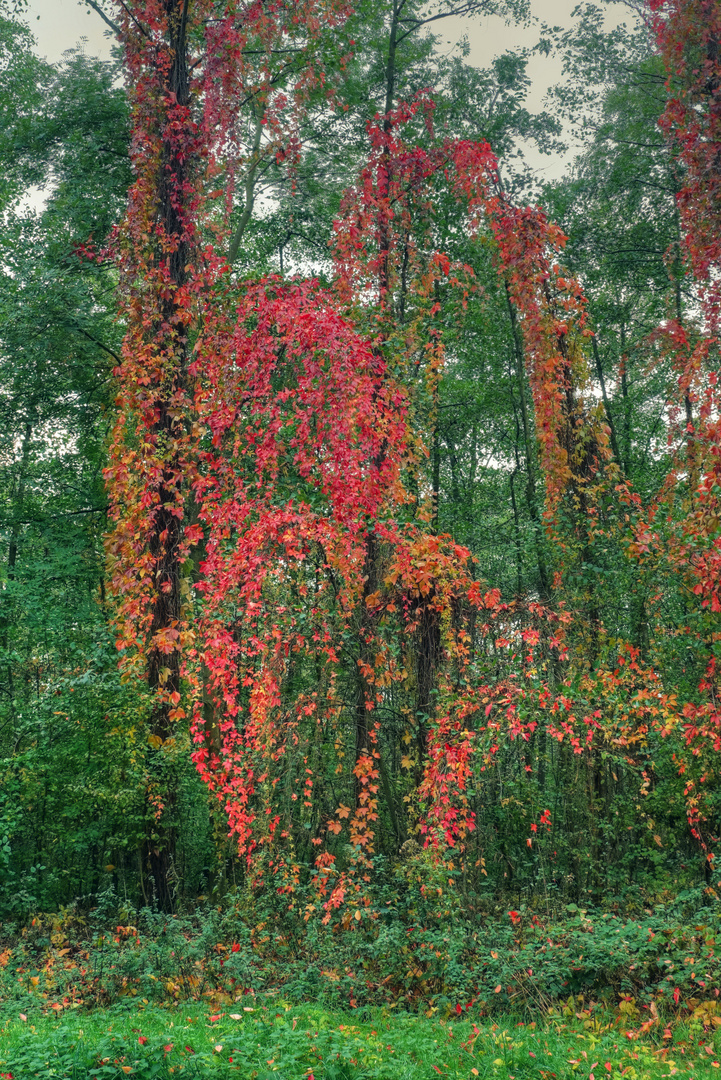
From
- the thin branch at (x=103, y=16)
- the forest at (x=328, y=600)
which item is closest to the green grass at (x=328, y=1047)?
the forest at (x=328, y=600)

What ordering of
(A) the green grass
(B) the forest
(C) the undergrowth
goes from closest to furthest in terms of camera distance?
(A) the green grass → (C) the undergrowth → (B) the forest

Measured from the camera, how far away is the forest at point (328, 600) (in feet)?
19.0

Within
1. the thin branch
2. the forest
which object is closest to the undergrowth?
the forest

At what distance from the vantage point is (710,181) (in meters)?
7.20

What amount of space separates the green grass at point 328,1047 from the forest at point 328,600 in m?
0.04

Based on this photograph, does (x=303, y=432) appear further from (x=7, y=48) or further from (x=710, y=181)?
(x=7, y=48)

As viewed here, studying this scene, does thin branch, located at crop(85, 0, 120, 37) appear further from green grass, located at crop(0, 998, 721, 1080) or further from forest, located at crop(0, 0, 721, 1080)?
green grass, located at crop(0, 998, 721, 1080)

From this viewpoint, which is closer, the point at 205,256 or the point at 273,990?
the point at 273,990

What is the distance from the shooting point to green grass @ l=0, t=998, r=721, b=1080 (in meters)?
3.70

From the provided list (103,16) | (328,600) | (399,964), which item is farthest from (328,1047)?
(103,16)

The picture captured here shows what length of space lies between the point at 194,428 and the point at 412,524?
95.9 inches

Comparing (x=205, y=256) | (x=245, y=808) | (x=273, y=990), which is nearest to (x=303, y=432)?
(x=205, y=256)

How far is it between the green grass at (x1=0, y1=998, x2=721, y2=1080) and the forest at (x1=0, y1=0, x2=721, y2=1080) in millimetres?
45

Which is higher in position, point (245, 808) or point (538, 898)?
point (245, 808)
